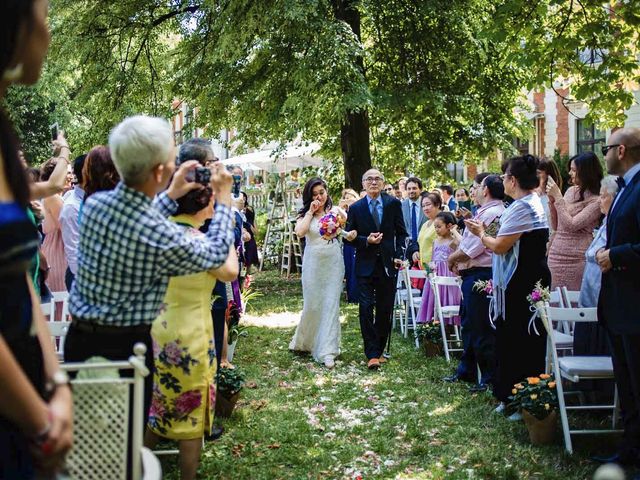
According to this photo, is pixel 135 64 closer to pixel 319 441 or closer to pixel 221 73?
pixel 221 73

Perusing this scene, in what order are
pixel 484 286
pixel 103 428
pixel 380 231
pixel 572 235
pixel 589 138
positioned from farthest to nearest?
pixel 589 138
pixel 380 231
pixel 572 235
pixel 484 286
pixel 103 428

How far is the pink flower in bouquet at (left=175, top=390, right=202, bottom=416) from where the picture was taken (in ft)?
13.7

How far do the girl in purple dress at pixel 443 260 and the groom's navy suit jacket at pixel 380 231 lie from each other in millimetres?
673

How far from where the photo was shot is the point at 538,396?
5.61 metres

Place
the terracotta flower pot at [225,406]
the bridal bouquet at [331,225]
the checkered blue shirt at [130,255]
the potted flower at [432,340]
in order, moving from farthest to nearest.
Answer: the potted flower at [432,340] → the bridal bouquet at [331,225] → the terracotta flower pot at [225,406] → the checkered blue shirt at [130,255]

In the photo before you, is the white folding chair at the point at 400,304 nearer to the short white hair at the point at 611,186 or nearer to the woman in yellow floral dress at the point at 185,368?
the short white hair at the point at 611,186

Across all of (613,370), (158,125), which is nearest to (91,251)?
(158,125)

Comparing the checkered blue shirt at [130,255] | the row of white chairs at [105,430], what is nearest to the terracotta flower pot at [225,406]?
the checkered blue shirt at [130,255]

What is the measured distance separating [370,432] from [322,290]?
3.22 m

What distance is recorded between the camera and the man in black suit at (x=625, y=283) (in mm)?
4672

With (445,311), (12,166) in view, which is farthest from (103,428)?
(445,311)

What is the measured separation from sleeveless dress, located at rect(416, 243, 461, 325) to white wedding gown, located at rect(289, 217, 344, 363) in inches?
52.6

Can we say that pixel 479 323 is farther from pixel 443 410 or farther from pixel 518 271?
pixel 518 271

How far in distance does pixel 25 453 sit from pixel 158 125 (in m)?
1.55
